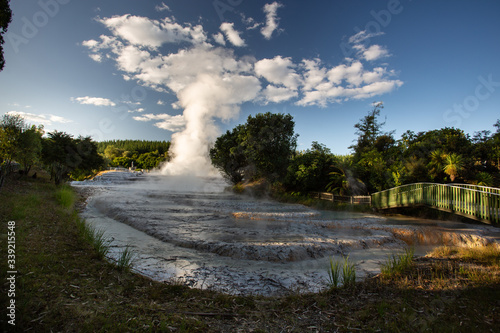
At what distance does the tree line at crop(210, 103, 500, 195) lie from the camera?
22.4 m

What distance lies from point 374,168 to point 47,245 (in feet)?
89.7

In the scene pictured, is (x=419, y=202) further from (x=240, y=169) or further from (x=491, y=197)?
(x=240, y=169)

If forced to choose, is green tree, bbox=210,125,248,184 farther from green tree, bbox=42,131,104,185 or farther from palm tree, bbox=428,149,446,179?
palm tree, bbox=428,149,446,179

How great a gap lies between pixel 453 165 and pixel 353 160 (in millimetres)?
11325

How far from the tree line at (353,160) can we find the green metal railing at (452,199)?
146 inches

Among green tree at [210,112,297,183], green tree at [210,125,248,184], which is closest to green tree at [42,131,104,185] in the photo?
green tree at [210,125,248,184]

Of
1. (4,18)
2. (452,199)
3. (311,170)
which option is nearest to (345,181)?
(311,170)

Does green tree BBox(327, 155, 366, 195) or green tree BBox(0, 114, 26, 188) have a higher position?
green tree BBox(0, 114, 26, 188)

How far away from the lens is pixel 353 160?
31328 millimetres

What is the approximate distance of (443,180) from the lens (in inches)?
873

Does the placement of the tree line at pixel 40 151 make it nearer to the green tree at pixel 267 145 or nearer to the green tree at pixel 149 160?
the green tree at pixel 267 145

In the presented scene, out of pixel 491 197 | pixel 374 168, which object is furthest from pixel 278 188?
pixel 491 197

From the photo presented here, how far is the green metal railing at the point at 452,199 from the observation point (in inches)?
453

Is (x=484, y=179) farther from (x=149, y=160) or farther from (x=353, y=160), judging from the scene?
(x=149, y=160)
